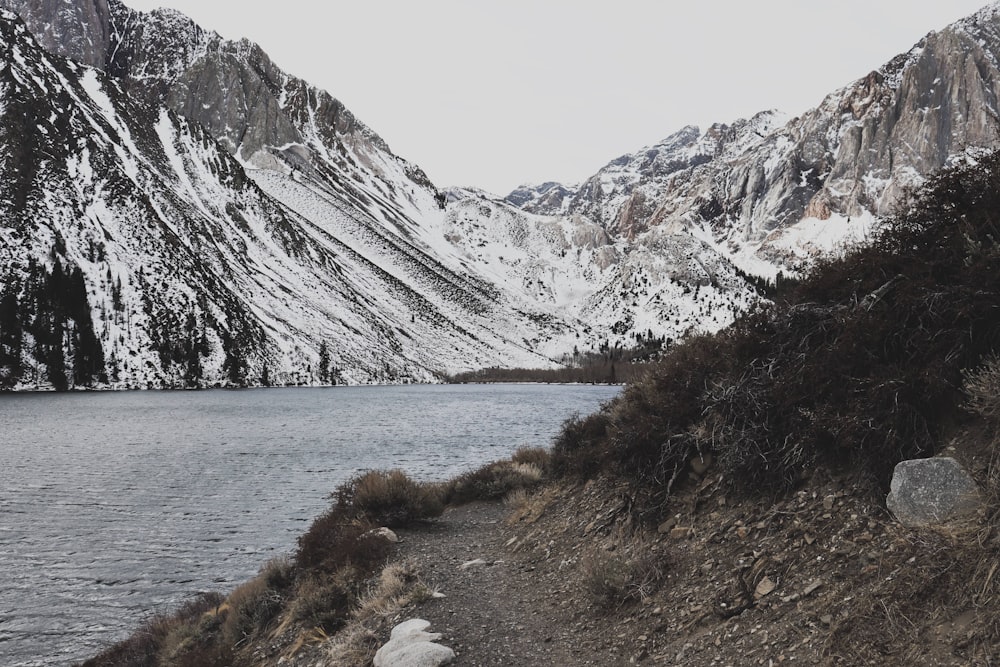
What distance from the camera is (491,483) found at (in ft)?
60.6

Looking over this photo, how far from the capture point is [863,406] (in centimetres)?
638

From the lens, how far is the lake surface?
16062 mm

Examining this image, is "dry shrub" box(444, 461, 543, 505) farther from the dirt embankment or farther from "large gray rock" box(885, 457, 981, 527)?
"large gray rock" box(885, 457, 981, 527)

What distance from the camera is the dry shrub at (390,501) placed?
15.2 metres

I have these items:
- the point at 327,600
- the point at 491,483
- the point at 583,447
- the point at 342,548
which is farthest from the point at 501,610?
the point at 491,483

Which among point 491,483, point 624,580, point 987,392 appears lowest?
point 491,483

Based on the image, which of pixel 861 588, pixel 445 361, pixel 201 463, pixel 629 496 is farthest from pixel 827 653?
pixel 445 361

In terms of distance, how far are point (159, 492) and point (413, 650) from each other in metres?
27.7

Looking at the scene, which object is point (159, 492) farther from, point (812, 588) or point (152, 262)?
point (152, 262)

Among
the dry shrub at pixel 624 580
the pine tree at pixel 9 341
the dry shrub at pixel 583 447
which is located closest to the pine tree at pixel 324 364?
the pine tree at pixel 9 341

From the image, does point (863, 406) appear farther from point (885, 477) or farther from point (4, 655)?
point (4, 655)

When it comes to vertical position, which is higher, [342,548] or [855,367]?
[855,367]

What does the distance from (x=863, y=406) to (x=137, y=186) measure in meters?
162

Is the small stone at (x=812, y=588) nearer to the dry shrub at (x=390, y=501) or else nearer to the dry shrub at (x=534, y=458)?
the dry shrub at (x=390, y=501)
